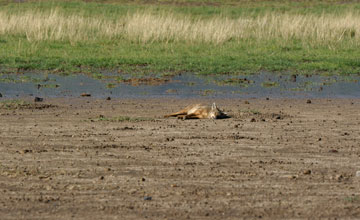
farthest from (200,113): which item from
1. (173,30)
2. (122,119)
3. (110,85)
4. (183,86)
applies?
(173,30)

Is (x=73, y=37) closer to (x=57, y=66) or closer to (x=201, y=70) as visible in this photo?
(x=57, y=66)

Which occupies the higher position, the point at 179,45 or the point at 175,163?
the point at 179,45

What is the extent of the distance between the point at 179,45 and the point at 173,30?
159cm

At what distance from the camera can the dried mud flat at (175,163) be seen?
5.82m

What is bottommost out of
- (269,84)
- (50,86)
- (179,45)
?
(50,86)

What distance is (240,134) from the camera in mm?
9242

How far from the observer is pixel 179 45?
64.0 feet

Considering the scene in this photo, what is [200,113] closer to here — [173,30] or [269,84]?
[269,84]

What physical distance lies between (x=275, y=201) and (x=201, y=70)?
994 cm

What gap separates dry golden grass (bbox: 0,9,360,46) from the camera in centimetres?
2039

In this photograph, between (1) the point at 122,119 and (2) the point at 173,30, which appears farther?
(2) the point at 173,30

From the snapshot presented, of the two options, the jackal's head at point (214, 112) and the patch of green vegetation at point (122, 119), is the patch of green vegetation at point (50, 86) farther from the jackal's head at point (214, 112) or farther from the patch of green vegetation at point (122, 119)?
the jackal's head at point (214, 112)

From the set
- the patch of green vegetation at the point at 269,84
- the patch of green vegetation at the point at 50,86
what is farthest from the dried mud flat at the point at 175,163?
the patch of green vegetation at the point at 269,84

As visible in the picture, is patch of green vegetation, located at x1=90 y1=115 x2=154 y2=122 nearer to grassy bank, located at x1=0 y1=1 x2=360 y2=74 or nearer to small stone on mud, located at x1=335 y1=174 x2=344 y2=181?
small stone on mud, located at x1=335 y1=174 x2=344 y2=181
